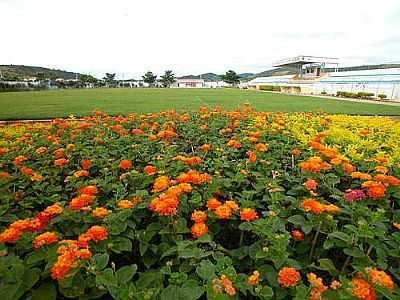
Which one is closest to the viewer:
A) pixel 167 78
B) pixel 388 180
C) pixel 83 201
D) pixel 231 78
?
pixel 83 201

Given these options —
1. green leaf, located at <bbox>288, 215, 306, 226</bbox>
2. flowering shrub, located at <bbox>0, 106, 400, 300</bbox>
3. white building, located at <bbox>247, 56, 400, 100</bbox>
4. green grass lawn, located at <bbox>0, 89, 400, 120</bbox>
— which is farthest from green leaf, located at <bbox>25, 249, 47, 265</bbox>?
white building, located at <bbox>247, 56, 400, 100</bbox>

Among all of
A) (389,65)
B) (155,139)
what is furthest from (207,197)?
(389,65)

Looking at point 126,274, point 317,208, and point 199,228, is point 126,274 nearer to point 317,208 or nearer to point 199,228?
point 199,228

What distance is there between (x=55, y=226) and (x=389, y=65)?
115 ft

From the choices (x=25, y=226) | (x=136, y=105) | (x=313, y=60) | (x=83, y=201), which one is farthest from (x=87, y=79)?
(x=25, y=226)

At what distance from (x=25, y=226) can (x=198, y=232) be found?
676mm

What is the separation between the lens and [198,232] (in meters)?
1.25

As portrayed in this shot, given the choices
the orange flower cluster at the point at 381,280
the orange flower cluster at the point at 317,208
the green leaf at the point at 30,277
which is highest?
the orange flower cluster at the point at 317,208

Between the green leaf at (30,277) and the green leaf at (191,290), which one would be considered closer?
the green leaf at (191,290)

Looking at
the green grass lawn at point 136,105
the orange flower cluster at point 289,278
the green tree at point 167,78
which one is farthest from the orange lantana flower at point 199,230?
the green tree at point 167,78

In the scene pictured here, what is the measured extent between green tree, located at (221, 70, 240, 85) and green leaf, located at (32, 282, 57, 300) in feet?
232

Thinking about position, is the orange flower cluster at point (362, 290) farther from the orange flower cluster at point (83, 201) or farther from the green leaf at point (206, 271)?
the orange flower cluster at point (83, 201)

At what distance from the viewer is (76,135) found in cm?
313

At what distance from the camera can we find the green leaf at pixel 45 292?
111 cm
